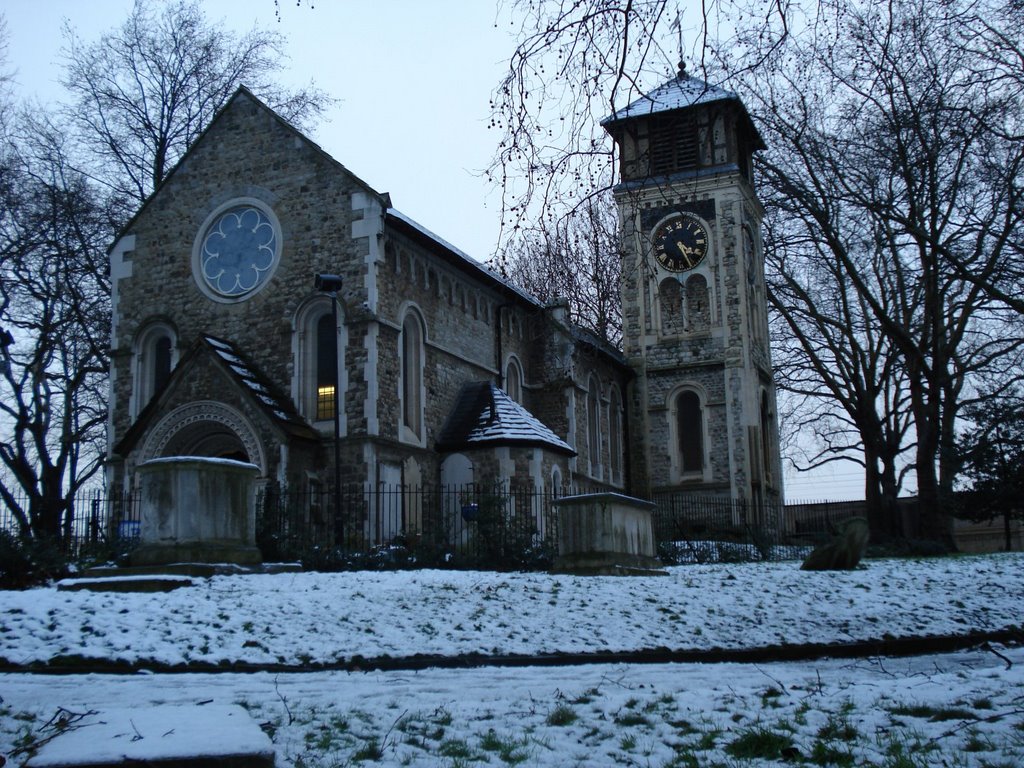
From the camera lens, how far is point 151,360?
26594mm

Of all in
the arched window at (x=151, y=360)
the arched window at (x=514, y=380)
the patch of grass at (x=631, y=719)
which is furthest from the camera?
the arched window at (x=514, y=380)

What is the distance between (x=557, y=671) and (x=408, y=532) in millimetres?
14204

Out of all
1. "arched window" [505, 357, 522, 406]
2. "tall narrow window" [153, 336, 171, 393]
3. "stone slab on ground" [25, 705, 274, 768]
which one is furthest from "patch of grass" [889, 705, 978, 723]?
"arched window" [505, 357, 522, 406]

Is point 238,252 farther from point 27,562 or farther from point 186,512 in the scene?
point 186,512

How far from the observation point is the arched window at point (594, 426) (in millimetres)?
35688

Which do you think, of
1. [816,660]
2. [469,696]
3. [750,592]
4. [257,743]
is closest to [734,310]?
[750,592]

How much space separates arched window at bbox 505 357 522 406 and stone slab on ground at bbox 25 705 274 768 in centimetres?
2647

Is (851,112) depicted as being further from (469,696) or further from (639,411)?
(639,411)

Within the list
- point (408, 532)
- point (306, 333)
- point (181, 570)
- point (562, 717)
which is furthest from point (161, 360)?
point (562, 717)

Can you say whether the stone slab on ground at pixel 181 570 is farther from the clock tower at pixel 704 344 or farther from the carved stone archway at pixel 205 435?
the clock tower at pixel 704 344

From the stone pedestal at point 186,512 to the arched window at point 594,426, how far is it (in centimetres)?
2141

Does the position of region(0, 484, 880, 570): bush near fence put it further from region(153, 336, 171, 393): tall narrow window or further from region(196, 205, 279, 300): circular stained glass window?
region(196, 205, 279, 300): circular stained glass window

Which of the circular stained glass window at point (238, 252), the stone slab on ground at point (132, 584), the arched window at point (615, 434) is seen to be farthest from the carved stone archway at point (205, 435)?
the arched window at point (615, 434)

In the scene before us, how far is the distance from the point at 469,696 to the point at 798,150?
18.0 metres
